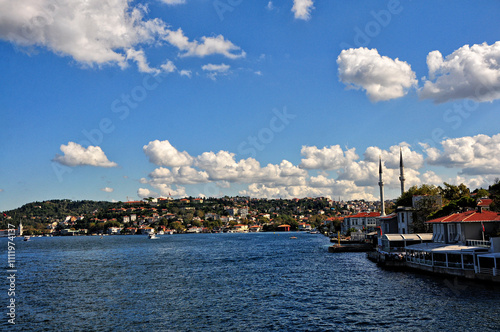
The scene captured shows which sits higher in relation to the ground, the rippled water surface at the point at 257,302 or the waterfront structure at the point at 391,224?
the waterfront structure at the point at 391,224

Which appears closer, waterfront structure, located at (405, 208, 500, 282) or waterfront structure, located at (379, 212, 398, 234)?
waterfront structure, located at (405, 208, 500, 282)

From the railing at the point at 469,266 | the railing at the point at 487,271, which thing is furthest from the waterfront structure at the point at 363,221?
the railing at the point at 487,271

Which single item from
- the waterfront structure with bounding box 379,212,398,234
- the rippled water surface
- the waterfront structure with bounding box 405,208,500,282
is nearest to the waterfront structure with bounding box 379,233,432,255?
the waterfront structure with bounding box 405,208,500,282

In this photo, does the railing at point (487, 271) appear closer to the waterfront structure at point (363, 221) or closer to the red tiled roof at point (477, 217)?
the red tiled roof at point (477, 217)

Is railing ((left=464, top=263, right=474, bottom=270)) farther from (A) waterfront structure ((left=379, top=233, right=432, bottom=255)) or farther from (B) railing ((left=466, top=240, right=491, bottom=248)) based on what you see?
(A) waterfront structure ((left=379, top=233, right=432, bottom=255))

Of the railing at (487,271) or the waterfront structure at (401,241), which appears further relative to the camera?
the waterfront structure at (401,241)

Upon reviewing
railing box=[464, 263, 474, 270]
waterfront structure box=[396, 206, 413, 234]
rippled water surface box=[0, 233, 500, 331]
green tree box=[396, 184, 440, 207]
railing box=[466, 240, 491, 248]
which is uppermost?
green tree box=[396, 184, 440, 207]

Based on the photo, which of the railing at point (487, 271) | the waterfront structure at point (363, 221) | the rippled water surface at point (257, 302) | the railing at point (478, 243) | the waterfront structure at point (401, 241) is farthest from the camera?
the waterfront structure at point (363, 221)

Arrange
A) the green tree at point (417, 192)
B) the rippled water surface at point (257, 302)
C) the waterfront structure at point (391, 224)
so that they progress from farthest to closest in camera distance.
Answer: the green tree at point (417, 192), the waterfront structure at point (391, 224), the rippled water surface at point (257, 302)

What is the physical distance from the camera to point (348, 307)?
104 ft

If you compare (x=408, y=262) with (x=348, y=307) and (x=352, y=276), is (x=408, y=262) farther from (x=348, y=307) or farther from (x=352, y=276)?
(x=348, y=307)

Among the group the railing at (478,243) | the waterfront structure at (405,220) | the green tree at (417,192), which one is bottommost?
the railing at (478,243)

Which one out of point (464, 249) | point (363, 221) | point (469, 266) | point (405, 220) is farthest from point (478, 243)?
point (363, 221)

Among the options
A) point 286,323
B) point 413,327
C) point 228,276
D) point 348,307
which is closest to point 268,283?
point 228,276
